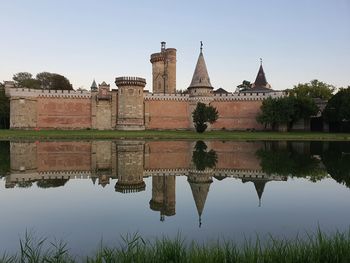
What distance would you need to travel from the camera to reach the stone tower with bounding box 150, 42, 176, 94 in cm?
5412

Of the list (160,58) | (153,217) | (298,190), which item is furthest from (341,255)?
(160,58)

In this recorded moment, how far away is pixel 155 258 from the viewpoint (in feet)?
14.8

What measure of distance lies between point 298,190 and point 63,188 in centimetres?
728

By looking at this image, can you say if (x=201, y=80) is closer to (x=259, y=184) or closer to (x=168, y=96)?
(x=168, y=96)

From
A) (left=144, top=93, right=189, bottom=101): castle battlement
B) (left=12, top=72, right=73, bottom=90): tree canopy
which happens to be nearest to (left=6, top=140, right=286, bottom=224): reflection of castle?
(left=144, top=93, right=189, bottom=101): castle battlement

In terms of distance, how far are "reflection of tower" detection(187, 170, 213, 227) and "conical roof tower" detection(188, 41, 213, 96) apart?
33848mm

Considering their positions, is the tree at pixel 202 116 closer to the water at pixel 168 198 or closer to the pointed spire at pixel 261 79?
the water at pixel 168 198

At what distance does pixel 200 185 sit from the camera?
1139 cm

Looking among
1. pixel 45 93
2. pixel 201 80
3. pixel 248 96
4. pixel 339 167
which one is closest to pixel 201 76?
pixel 201 80

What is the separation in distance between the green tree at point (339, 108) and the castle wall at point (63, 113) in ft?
102

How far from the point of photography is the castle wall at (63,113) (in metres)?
44.4

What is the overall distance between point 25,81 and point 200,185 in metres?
59.7

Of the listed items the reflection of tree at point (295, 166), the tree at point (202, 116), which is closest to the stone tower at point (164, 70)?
the tree at point (202, 116)

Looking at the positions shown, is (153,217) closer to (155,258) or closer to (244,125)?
(155,258)
